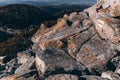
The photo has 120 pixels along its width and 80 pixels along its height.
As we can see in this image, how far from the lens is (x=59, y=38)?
1358 inches

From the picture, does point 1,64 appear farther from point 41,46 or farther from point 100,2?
point 100,2

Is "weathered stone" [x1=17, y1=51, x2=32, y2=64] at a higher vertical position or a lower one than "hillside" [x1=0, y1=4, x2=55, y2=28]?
higher

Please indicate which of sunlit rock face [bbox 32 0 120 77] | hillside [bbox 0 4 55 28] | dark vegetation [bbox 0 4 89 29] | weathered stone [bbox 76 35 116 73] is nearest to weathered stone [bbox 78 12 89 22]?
sunlit rock face [bbox 32 0 120 77]

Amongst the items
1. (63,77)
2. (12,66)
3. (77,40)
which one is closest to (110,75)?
(63,77)

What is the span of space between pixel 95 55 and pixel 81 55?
1307 mm

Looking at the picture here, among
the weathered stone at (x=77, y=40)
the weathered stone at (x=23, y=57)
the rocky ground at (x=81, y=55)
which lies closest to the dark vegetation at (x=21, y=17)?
the weathered stone at (x=23, y=57)

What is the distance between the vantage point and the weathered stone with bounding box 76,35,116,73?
2922 cm

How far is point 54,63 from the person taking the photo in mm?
28078

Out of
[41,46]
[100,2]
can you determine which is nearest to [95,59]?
[41,46]

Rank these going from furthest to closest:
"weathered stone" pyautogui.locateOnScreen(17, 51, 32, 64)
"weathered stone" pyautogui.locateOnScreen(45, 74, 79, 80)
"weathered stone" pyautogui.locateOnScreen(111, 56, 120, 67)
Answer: "weathered stone" pyautogui.locateOnScreen(17, 51, 32, 64) < "weathered stone" pyautogui.locateOnScreen(111, 56, 120, 67) < "weathered stone" pyautogui.locateOnScreen(45, 74, 79, 80)

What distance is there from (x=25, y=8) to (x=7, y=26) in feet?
64.7

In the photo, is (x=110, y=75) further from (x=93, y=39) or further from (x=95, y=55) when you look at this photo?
(x=93, y=39)

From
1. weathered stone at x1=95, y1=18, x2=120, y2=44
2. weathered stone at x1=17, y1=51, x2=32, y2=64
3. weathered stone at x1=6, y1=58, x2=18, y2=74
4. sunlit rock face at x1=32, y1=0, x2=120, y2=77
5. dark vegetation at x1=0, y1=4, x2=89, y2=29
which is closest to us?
sunlit rock face at x1=32, y1=0, x2=120, y2=77

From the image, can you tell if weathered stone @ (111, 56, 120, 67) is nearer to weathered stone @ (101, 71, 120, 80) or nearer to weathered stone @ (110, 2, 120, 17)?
weathered stone @ (101, 71, 120, 80)
